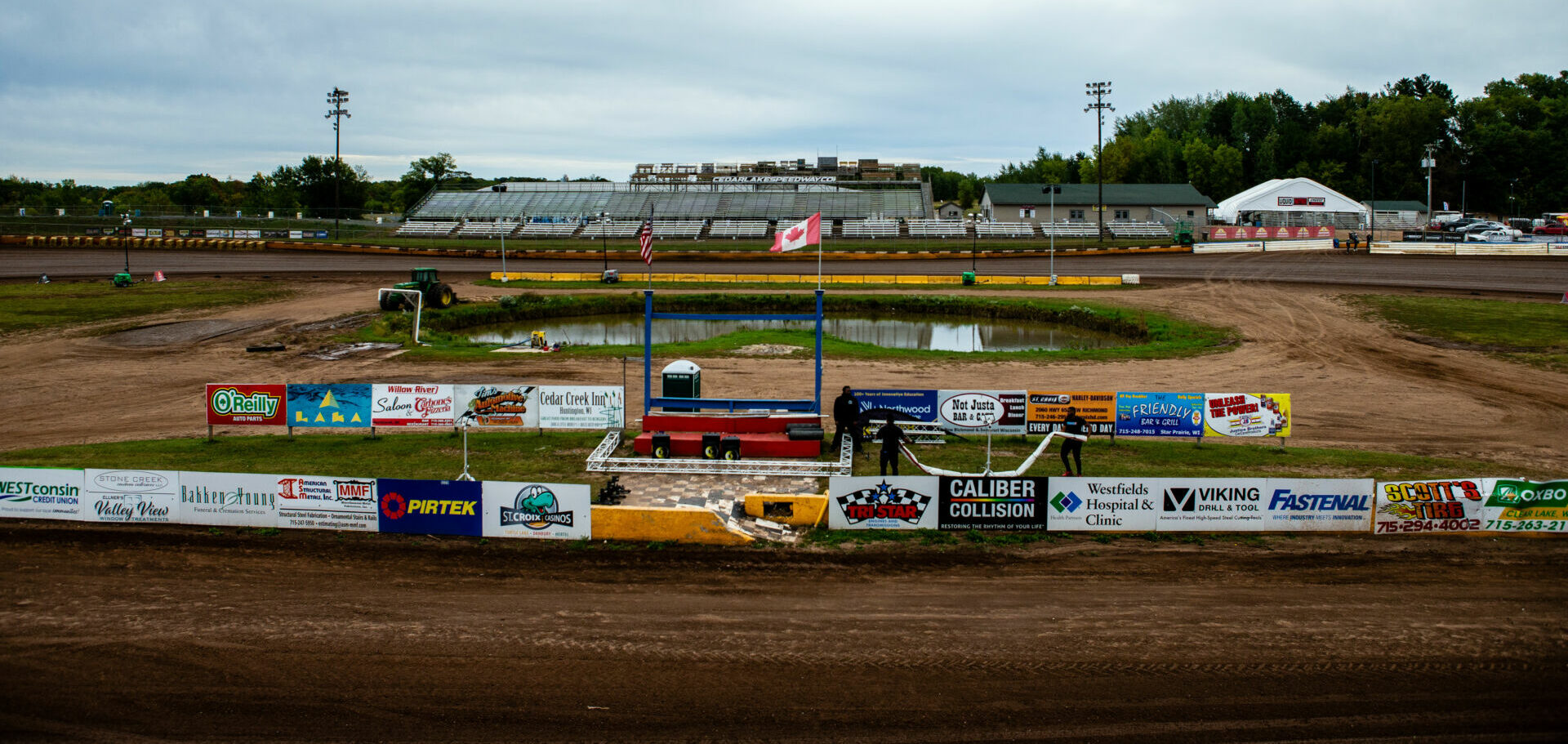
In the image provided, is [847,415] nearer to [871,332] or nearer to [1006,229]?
[871,332]

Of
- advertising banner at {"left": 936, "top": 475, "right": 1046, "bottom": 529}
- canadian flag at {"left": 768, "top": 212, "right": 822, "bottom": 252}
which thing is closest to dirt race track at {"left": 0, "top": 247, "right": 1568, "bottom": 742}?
advertising banner at {"left": 936, "top": 475, "right": 1046, "bottom": 529}

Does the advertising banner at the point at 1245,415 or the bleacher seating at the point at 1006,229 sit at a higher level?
the bleacher seating at the point at 1006,229

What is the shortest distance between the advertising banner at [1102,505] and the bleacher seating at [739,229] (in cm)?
7841

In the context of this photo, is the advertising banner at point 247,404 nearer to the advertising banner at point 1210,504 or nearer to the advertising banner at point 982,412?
the advertising banner at point 982,412

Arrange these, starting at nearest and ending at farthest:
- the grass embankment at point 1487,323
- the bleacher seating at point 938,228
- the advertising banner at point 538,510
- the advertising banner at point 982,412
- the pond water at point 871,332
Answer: the advertising banner at point 538,510 → the advertising banner at point 982,412 → the grass embankment at point 1487,323 → the pond water at point 871,332 → the bleacher seating at point 938,228

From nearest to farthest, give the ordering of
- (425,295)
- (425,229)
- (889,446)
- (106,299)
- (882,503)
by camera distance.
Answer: (882,503) → (889,446) → (425,295) → (106,299) → (425,229)

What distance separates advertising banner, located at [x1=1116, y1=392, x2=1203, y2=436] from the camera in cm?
2230

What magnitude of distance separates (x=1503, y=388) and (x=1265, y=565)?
20.0 meters

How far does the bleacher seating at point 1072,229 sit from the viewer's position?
3543 inches

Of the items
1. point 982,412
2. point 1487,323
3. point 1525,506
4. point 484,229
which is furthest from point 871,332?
point 484,229

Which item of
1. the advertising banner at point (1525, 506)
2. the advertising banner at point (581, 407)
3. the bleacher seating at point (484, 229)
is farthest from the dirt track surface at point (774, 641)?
the bleacher seating at point (484, 229)

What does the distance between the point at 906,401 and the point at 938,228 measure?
70504 mm

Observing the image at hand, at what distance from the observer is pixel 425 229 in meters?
95.4

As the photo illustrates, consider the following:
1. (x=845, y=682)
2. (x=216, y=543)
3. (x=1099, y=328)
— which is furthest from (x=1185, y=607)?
(x=1099, y=328)
